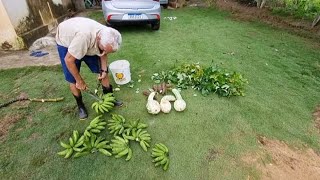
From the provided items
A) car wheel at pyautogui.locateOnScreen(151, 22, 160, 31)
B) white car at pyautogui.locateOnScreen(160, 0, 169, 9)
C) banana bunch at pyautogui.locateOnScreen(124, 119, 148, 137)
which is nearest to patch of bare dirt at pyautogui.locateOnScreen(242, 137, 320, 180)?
banana bunch at pyautogui.locateOnScreen(124, 119, 148, 137)

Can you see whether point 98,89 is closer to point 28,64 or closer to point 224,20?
point 28,64

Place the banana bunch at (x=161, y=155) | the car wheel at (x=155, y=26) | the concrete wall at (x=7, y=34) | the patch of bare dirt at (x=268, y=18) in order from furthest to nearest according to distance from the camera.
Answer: the patch of bare dirt at (x=268, y=18)
the car wheel at (x=155, y=26)
the concrete wall at (x=7, y=34)
the banana bunch at (x=161, y=155)

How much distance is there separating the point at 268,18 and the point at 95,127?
Result: 7.58 meters

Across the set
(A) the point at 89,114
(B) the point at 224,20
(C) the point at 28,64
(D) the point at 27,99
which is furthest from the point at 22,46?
(B) the point at 224,20

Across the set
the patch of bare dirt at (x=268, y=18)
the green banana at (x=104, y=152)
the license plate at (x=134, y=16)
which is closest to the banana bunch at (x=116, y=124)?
the green banana at (x=104, y=152)

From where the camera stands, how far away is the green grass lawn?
9.26ft

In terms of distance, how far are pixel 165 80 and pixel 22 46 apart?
3.76 m

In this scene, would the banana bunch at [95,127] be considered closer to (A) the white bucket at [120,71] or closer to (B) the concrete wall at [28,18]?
(A) the white bucket at [120,71]

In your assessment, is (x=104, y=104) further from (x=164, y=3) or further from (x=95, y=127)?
(x=164, y=3)

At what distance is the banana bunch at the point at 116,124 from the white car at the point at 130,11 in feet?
12.1

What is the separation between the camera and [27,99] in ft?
12.7

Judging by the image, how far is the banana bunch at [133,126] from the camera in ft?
10.3

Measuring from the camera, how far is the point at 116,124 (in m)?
3.23


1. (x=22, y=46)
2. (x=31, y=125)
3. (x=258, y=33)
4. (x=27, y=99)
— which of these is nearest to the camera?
(x=31, y=125)
